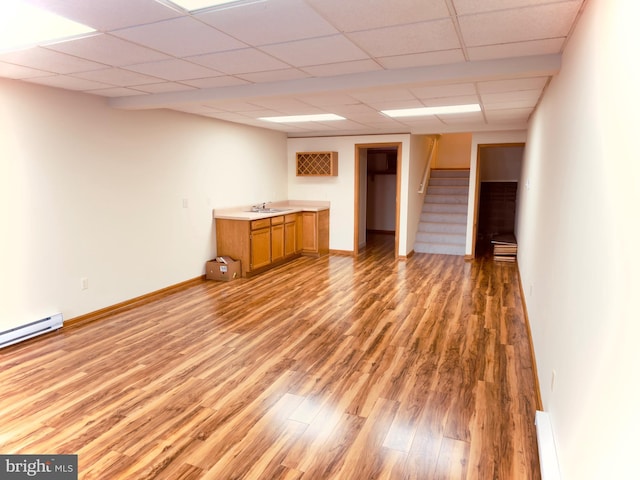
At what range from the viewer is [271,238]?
6605 mm

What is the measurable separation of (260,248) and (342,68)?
362cm

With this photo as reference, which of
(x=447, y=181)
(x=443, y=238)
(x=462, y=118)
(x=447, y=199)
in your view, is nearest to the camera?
(x=462, y=118)

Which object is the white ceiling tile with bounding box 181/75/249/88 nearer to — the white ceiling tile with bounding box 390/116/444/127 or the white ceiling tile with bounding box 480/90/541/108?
the white ceiling tile with bounding box 480/90/541/108

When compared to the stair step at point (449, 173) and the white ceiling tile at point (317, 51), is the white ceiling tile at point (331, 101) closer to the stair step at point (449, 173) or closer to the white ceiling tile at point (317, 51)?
the white ceiling tile at point (317, 51)

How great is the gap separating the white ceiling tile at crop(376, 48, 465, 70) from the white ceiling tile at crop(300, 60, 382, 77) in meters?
0.10

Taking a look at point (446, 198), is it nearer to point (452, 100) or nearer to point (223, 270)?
point (452, 100)

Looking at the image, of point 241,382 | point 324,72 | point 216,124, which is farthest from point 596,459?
point 216,124

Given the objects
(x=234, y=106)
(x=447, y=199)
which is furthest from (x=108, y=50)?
(x=447, y=199)

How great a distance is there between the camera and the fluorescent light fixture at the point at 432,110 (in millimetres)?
4865

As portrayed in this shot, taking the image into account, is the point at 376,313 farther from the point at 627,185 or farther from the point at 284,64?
the point at 627,185

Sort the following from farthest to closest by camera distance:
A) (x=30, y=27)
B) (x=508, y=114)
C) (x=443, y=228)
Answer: (x=443, y=228), (x=508, y=114), (x=30, y=27)

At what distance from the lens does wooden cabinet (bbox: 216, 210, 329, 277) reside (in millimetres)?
6074

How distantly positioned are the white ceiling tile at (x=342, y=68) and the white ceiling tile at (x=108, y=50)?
1120 mm

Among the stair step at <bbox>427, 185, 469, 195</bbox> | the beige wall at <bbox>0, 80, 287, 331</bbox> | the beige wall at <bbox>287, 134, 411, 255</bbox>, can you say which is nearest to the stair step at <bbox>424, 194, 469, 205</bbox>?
the stair step at <bbox>427, 185, 469, 195</bbox>
